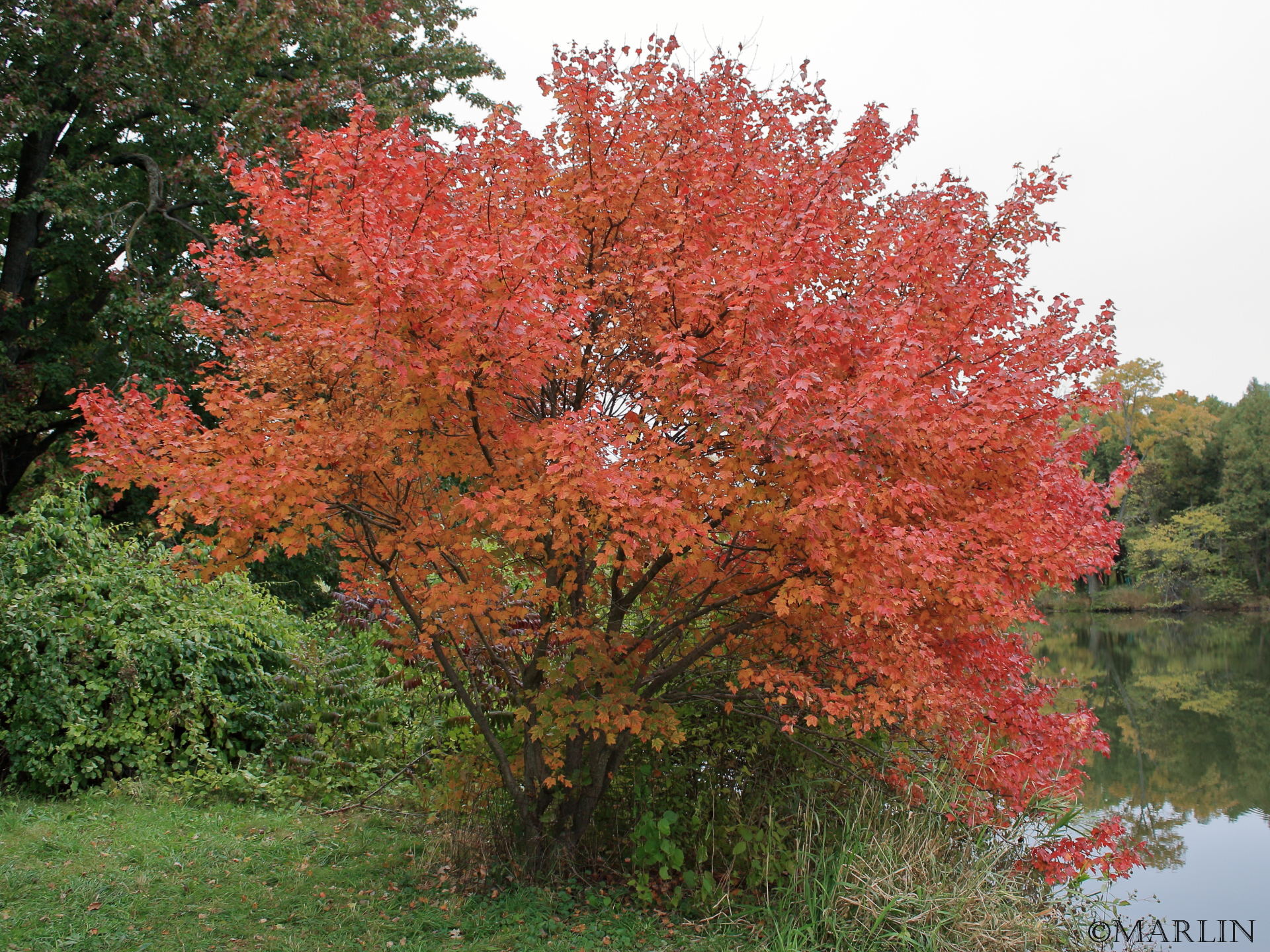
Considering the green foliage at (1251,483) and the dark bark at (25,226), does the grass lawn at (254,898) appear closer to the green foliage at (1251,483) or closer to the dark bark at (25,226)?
the dark bark at (25,226)

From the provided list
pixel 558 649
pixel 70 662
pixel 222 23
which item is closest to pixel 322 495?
pixel 558 649

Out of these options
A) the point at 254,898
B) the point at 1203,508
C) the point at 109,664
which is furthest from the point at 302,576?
the point at 1203,508

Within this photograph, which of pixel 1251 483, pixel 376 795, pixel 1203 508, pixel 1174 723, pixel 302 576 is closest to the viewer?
pixel 376 795

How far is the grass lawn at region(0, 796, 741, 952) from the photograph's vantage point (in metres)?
4.49

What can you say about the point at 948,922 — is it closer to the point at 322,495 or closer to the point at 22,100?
the point at 322,495

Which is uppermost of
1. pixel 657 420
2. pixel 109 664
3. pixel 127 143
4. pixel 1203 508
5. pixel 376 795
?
pixel 1203 508

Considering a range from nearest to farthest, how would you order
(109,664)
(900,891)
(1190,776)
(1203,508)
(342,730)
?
(900,891) < (109,664) < (342,730) < (1190,776) < (1203,508)

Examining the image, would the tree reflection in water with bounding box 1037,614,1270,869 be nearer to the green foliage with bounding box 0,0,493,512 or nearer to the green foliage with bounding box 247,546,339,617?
the green foliage with bounding box 247,546,339,617

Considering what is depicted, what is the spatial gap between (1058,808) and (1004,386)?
Answer: 352 cm

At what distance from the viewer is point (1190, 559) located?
35812 millimetres

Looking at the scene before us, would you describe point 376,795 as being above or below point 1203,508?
below

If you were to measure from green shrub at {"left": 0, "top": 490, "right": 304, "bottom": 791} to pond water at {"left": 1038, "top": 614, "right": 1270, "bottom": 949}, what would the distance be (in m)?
6.92

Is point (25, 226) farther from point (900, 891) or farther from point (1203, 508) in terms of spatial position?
point (1203, 508)

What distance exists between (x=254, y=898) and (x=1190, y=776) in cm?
1214
